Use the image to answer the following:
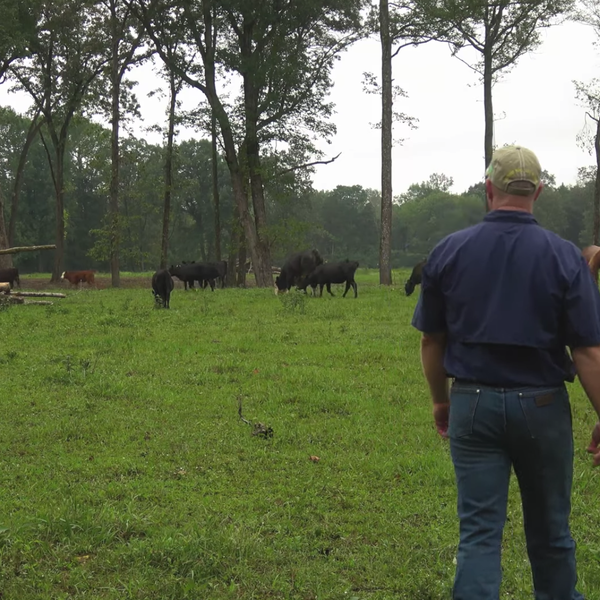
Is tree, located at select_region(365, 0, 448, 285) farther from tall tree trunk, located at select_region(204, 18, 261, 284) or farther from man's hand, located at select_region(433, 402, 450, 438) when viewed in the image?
man's hand, located at select_region(433, 402, 450, 438)

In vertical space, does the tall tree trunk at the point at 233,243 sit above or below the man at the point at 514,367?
above

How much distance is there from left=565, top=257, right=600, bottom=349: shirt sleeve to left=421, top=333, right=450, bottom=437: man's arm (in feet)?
1.95

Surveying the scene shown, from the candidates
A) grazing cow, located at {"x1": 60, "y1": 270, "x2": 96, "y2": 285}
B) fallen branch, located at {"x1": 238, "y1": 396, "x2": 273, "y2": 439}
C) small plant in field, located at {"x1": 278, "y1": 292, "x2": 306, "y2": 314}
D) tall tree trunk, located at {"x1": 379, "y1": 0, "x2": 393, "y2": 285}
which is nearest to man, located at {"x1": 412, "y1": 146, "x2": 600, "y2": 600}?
fallen branch, located at {"x1": 238, "y1": 396, "x2": 273, "y2": 439}

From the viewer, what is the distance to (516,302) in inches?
124

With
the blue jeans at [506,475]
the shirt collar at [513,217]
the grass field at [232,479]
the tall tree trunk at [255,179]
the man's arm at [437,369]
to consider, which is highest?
the tall tree trunk at [255,179]

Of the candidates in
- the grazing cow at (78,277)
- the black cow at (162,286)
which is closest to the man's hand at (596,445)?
the black cow at (162,286)

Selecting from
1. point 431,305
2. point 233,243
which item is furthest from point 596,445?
point 233,243

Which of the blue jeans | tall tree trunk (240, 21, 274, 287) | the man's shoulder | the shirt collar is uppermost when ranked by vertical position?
tall tree trunk (240, 21, 274, 287)

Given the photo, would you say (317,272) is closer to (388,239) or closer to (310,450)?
(388,239)

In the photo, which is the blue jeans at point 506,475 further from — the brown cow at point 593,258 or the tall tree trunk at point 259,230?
the tall tree trunk at point 259,230

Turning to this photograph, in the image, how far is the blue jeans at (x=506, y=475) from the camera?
3.11 meters

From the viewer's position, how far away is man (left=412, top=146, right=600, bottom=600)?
3.11 metres

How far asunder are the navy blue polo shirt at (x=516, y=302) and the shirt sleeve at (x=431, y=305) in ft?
0.16

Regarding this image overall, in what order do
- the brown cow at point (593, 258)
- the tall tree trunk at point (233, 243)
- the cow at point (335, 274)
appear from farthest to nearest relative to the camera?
1. the tall tree trunk at point (233, 243)
2. the cow at point (335, 274)
3. the brown cow at point (593, 258)
